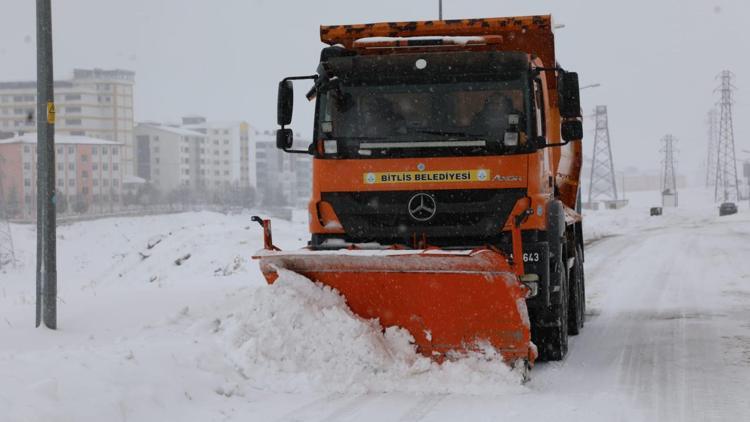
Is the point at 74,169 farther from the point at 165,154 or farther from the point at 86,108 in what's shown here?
the point at 165,154

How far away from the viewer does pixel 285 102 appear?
26.9ft

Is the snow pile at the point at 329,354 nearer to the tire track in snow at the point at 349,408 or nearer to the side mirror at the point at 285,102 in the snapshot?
the tire track in snow at the point at 349,408

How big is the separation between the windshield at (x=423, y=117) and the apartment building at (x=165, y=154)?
119579mm

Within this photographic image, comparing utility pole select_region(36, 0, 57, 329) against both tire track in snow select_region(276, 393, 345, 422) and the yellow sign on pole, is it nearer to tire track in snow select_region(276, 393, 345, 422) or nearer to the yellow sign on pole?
the yellow sign on pole

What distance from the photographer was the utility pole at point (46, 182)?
958 centimetres

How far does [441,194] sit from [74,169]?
99186mm

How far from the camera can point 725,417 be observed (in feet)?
19.3

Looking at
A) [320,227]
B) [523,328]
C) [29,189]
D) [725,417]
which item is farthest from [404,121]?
[29,189]

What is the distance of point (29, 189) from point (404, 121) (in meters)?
96.4

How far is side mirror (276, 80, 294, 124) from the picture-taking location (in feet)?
26.7

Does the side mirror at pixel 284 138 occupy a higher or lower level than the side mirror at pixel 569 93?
lower

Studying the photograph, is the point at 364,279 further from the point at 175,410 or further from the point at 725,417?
the point at 725,417

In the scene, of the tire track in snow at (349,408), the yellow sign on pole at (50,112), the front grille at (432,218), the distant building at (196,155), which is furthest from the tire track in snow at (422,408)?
the distant building at (196,155)

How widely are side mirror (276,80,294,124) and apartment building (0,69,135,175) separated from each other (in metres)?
112
